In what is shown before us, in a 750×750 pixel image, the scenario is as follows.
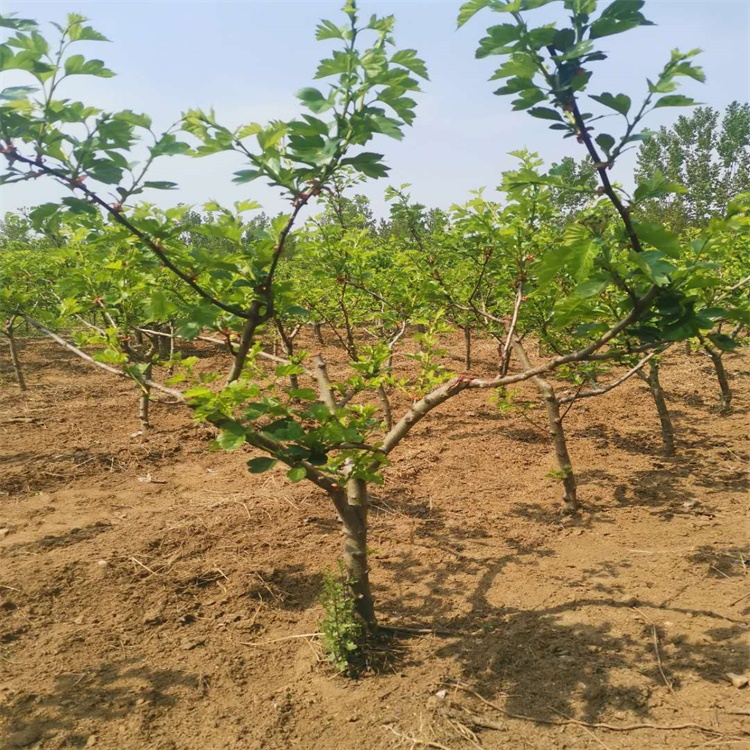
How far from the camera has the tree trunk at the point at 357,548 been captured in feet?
9.77

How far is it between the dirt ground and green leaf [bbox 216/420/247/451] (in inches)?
54.2

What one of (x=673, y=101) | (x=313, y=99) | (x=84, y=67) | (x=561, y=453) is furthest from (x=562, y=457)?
(x=84, y=67)

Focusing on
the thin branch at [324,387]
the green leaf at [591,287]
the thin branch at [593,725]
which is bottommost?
the thin branch at [593,725]

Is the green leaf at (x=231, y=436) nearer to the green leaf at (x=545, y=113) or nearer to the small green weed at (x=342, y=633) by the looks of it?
the small green weed at (x=342, y=633)

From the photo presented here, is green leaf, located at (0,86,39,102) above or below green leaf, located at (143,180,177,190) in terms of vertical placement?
above

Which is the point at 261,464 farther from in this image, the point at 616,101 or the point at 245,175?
the point at 616,101

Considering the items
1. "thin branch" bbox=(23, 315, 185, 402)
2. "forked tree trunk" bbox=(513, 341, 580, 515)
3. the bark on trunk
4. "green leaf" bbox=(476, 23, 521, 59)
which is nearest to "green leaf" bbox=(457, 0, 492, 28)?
"green leaf" bbox=(476, 23, 521, 59)

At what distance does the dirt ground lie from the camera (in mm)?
2561

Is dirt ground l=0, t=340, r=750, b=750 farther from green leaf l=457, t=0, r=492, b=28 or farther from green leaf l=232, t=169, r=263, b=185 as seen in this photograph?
green leaf l=457, t=0, r=492, b=28

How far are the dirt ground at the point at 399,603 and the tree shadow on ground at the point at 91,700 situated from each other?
0.01m

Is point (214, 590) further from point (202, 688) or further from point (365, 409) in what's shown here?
point (365, 409)

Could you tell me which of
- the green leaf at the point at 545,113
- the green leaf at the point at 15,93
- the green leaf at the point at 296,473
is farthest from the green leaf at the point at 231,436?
the green leaf at the point at 545,113

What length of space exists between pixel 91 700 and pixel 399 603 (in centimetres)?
170

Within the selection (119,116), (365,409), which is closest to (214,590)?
(365,409)
